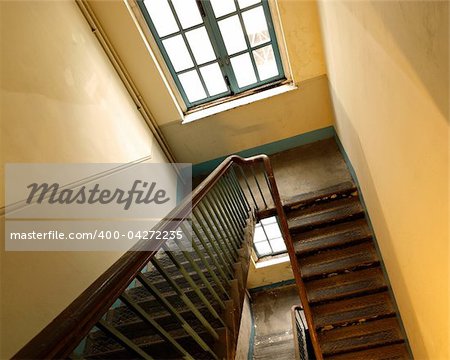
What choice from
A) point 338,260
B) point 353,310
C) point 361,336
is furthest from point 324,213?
point 361,336

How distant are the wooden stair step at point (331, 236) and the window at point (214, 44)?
7.79ft

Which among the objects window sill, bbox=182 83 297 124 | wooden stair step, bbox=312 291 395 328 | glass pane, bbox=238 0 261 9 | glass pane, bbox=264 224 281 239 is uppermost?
glass pane, bbox=238 0 261 9

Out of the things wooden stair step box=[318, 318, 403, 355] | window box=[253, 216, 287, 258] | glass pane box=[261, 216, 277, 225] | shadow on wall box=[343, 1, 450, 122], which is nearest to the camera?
shadow on wall box=[343, 1, 450, 122]

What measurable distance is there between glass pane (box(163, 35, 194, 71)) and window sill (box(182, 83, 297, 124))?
0.70 meters

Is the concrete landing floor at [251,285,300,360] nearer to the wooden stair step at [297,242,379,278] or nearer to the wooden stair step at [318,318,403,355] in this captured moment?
the wooden stair step at [318,318,403,355]

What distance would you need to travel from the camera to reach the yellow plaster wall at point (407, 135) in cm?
119

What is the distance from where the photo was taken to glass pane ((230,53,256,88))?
451 cm

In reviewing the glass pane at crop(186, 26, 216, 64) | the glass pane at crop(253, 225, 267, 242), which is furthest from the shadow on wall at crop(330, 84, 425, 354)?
the glass pane at crop(253, 225, 267, 242)

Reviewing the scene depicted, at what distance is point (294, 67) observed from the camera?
4.35 meters

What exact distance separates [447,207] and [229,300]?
1.37 metres

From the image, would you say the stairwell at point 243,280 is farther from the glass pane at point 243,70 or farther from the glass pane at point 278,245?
the glass pane at point 278,245

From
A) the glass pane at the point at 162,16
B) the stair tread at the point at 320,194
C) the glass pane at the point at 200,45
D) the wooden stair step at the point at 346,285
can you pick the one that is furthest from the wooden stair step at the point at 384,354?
the glass pane at the point at 162,16

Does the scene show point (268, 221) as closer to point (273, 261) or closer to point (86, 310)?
point (273, 261)

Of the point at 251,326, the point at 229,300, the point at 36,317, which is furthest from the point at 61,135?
the point at 251,326
